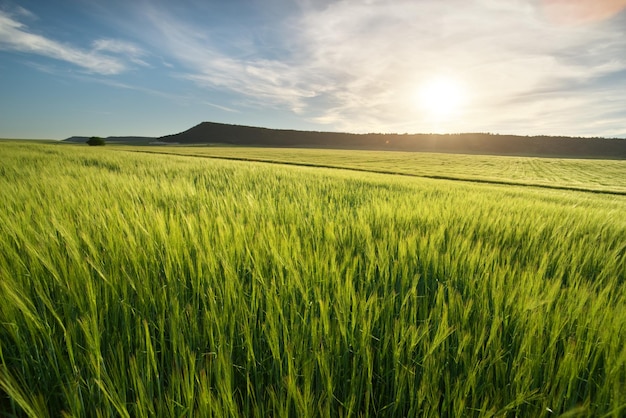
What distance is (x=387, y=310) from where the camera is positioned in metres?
0.92

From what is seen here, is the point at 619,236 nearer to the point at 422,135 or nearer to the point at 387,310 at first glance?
the point at 387,310

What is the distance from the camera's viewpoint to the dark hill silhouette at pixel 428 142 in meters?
77.9

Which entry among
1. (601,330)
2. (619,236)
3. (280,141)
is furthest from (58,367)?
(280,141)

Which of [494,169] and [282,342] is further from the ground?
[282,342]

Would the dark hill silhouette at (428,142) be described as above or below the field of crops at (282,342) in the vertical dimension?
above

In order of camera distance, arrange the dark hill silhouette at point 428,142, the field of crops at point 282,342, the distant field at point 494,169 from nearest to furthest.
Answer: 1. the field of crops at point 282,342
2. the distant field at point 494,169
3. the dark hill silhouette at point 428,142

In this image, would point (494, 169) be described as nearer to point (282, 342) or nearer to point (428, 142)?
point (282, 342)

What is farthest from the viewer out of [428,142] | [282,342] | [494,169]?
[428,142]

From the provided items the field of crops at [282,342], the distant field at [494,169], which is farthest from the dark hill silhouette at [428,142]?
the field of crops at [282,342]

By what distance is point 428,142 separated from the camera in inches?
3329

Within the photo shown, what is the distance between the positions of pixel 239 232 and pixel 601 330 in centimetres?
132

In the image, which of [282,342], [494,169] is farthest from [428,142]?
[282,342]

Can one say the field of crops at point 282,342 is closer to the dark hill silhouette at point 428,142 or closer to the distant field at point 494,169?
the distant field at point 494,169

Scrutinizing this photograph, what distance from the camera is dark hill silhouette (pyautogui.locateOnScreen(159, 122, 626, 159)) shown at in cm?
7788
